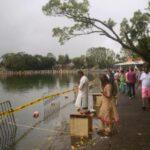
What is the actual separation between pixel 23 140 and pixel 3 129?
240cm

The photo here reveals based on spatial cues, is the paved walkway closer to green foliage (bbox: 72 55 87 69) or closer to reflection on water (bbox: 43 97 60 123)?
reflection on water (bbox: 43 97 60 123)

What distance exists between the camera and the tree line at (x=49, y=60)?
168750 millimetres

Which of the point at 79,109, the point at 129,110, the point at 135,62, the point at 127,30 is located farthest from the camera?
the point at 135,62

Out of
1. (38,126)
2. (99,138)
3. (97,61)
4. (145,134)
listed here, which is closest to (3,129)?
(38,126)

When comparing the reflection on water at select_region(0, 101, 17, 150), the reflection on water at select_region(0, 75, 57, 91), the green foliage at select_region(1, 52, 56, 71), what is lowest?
the reflection on water at select_region(0, 75, 57, 91)

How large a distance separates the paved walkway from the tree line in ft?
480

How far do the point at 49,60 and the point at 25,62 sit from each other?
1607 cm

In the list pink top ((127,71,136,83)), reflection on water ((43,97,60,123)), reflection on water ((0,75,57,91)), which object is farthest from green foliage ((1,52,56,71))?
pink top ((127,71,136,83))

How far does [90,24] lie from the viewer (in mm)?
24125

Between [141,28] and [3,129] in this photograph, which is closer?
[3,129]

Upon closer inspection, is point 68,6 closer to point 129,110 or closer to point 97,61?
point 129,110

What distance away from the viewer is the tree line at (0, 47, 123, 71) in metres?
169

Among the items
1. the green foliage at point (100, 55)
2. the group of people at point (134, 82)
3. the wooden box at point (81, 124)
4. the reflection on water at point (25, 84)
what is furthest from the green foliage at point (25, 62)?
the wooden box at point (81, 124)

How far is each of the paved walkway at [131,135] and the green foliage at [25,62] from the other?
15625cm
